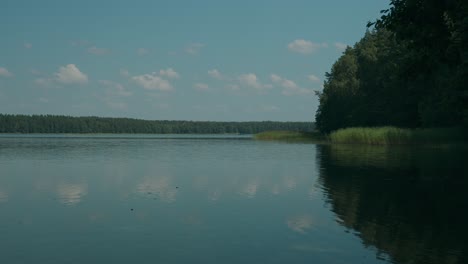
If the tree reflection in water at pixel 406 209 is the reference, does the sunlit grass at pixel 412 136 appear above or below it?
above

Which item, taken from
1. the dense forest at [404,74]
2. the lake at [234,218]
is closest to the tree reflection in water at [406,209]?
the lake at [234,218]

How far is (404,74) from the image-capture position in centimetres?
2234

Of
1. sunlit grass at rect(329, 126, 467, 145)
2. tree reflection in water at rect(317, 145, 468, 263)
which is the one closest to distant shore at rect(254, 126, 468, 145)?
sunlit grass at rect(329, 126, 467, 145)

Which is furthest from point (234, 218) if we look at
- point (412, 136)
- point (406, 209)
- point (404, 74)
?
point (412, 136)

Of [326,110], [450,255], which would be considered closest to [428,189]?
[450,255]

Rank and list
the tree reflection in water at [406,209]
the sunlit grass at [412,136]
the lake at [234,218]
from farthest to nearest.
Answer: the sunlit grass at [412,136] → the tree reflection in water at [406,209] → the lake at [234,218]

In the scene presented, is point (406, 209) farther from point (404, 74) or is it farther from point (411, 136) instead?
point (411, 136)

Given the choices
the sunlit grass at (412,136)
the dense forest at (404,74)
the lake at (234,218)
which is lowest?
the lake at (234,218)

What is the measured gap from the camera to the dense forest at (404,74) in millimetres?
21203

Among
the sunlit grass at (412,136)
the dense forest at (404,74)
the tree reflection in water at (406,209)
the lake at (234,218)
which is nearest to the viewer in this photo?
the lake at (234,218)

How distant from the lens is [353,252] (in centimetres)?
1091

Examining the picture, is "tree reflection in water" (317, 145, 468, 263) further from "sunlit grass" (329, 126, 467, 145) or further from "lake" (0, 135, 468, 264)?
"sunlit grass" (329, 126, 467, 145)

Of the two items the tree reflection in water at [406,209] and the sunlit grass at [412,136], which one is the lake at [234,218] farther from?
the sunlit grass at [412,136]

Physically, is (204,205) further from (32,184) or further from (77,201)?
(32,184)
